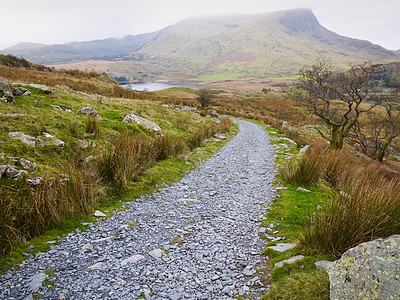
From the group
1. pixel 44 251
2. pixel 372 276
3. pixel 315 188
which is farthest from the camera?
pixel 315 188

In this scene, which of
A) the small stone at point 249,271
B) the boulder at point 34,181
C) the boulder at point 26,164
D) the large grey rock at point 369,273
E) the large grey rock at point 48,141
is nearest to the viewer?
the large grey rock at point 369,273

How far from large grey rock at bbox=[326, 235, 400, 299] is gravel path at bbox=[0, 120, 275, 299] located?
1.21 m

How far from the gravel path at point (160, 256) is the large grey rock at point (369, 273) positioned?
3.97 ft

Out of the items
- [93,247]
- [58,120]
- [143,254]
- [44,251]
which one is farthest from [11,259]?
[58,120]

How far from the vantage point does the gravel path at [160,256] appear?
2.88 metres

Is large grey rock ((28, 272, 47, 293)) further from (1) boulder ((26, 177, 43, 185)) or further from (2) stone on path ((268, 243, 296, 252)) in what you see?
(2) stone on path ((268, 243, 296, 252))

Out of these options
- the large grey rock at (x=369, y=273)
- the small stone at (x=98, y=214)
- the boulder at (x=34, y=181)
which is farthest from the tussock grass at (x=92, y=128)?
the large grey rock at (x=369, y=273)

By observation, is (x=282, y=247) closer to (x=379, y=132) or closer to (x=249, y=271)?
(x=249, y=271)

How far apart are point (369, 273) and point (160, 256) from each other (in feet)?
10.1

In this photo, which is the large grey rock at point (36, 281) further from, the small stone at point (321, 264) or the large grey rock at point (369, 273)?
the small stone at point (321, 264)

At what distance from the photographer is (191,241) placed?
14.0 feet

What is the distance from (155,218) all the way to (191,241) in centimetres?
123

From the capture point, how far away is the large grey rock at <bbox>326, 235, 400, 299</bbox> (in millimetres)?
1924

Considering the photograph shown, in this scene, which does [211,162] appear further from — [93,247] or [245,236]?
[93,247]
